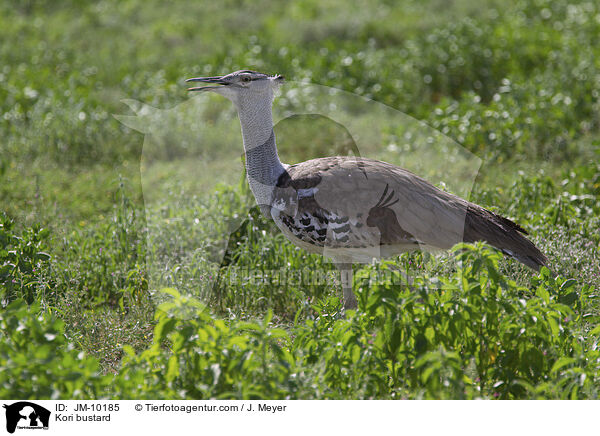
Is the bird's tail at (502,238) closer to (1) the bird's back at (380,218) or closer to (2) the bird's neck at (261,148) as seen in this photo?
(1) the bird's back at (380,218)

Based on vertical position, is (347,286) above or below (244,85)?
below

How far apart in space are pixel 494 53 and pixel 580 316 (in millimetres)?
5148

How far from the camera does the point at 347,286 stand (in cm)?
347

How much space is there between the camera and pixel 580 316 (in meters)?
3.00

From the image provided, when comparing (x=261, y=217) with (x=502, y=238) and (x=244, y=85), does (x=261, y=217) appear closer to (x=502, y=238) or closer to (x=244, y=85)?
(x=244, y=85)

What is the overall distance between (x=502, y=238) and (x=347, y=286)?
2.67 ft

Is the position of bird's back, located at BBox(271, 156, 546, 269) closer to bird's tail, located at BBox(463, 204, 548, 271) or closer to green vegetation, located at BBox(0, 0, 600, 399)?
bird's tail, located at BBox(463, 204, 548, 271)

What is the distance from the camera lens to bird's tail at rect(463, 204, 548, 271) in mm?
3191

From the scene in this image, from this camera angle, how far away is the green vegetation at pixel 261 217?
95.9 inches
